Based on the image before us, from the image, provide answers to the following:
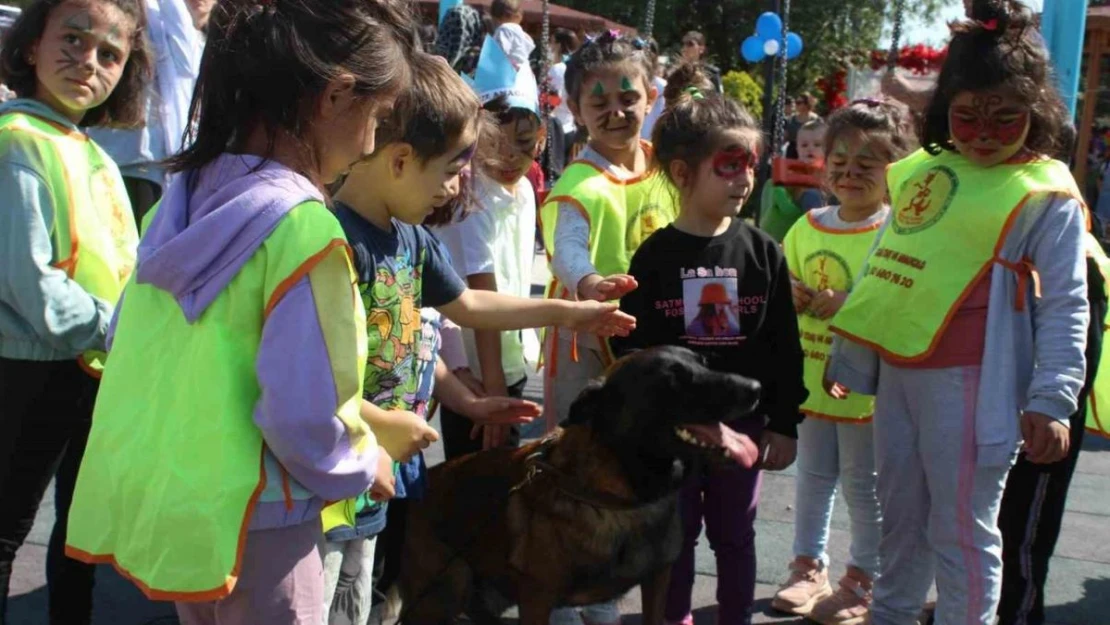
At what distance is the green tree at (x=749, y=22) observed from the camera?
28.9 m

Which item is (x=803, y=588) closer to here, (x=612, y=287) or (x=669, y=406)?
(x=669, y=406)

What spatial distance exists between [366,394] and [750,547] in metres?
1.49

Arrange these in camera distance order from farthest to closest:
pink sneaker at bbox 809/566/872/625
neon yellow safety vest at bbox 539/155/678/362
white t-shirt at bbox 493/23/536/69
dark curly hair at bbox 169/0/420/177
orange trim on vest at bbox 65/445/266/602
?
1. white t-shirt at bbox 493/23/536/69
2. pink sneaker at bbox 809/566/872/625
3. neon yellow safety vest at bbox 539/155/678/362
4. dark curly hair at bbox 169/0/420/177
5. orange trim on vest at bbox 65/445/266/602

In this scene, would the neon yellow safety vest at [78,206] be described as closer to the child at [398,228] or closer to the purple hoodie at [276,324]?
the child at [398,228]

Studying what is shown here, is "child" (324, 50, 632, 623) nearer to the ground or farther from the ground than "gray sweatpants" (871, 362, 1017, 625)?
farther from the ground

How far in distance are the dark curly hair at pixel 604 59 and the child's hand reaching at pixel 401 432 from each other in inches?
84.3

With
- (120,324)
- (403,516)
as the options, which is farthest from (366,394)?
(403,516)

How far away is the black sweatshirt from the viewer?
3504mm

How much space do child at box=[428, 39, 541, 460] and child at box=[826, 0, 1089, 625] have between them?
1195 millimetres

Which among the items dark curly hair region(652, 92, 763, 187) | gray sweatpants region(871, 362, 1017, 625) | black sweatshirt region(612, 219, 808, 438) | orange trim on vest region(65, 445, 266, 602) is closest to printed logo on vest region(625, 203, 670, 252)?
dark curly hair region(652, 92, 763, 187)

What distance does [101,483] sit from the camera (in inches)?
77.6

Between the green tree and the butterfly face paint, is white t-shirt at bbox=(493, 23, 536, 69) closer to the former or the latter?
the butterfly face paint

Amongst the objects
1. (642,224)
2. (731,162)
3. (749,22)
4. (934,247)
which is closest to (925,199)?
(934,247)

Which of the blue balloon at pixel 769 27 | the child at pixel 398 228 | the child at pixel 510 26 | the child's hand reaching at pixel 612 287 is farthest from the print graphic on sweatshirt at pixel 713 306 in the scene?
the blue balloon at pixel 769 27
